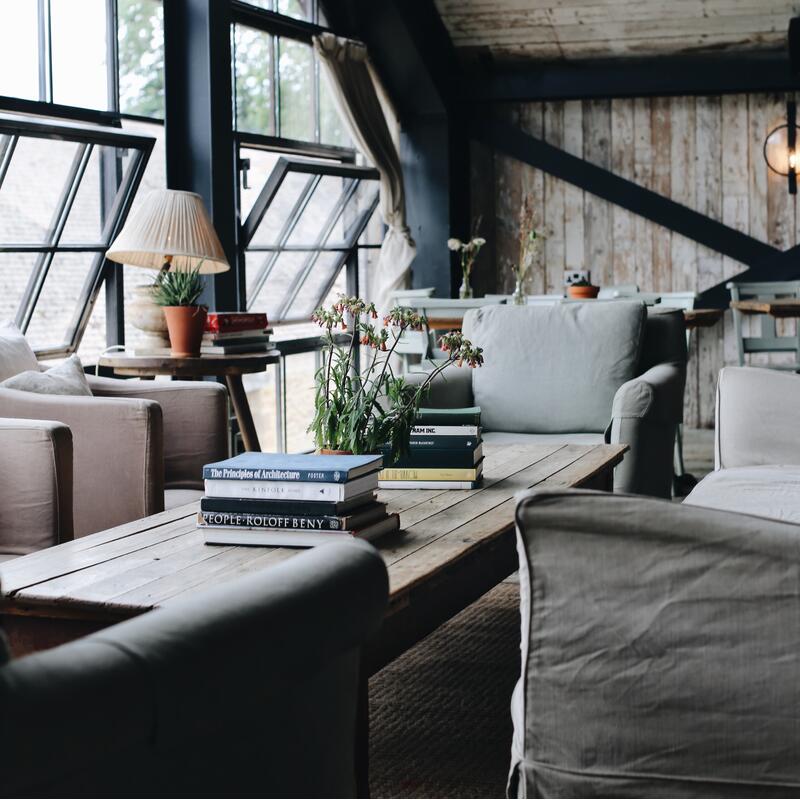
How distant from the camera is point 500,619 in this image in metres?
3.37

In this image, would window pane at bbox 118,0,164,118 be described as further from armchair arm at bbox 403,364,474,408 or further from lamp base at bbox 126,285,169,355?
armchair arm at bbox 403,364,474,408

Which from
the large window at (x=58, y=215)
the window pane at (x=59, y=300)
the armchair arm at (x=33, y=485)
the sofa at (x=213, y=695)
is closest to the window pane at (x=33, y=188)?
the large window at (x=58, y=215)

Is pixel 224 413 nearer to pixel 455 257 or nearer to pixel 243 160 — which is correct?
pixel 243 160

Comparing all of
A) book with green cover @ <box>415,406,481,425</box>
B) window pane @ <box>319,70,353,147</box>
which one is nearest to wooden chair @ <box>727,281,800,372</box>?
window pane @ <box>319,70,353,147</box>

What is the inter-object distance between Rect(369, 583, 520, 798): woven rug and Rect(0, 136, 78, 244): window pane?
2543 mm

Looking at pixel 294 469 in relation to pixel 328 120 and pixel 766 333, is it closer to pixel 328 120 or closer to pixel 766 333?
pixel 328 120

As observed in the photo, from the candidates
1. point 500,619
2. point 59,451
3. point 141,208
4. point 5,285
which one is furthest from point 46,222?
point 500,619

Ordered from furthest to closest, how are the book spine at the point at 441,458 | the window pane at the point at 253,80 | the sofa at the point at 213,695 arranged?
the window pane at the point at 253,80 → the book spine at the point at 441,458 → the sofa at the point at 213,695

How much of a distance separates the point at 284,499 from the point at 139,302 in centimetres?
259

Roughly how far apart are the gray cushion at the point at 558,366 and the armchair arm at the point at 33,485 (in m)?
1.91

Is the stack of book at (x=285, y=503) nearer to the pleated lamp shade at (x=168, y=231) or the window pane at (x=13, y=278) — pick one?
the pleated lamp shade at (x=168, y=231)

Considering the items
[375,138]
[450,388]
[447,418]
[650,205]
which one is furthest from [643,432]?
[650,205]

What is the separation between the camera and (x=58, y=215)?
15.8 feet

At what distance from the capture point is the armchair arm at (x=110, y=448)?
3105 mm
